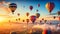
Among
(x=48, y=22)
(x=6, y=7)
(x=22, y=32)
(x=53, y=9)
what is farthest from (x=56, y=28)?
(x=6, y=7)

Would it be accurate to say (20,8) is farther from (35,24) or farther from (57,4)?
(57,4)

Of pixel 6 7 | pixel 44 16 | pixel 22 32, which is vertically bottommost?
pixel 22 32

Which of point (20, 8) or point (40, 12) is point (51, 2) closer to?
point (40, 12)

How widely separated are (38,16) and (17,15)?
Result: 25cm

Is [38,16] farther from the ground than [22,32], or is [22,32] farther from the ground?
[38,16]


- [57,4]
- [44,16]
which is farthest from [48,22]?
[57,4]

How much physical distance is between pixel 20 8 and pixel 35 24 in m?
0.26

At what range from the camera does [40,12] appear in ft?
5.97

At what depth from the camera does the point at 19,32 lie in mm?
1800

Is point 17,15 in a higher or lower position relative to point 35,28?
higher

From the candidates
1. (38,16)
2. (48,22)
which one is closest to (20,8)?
(38,16)

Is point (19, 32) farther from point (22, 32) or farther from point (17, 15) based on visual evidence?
point (17, 15)

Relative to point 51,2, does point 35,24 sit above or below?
below

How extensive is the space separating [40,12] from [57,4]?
22 cm
